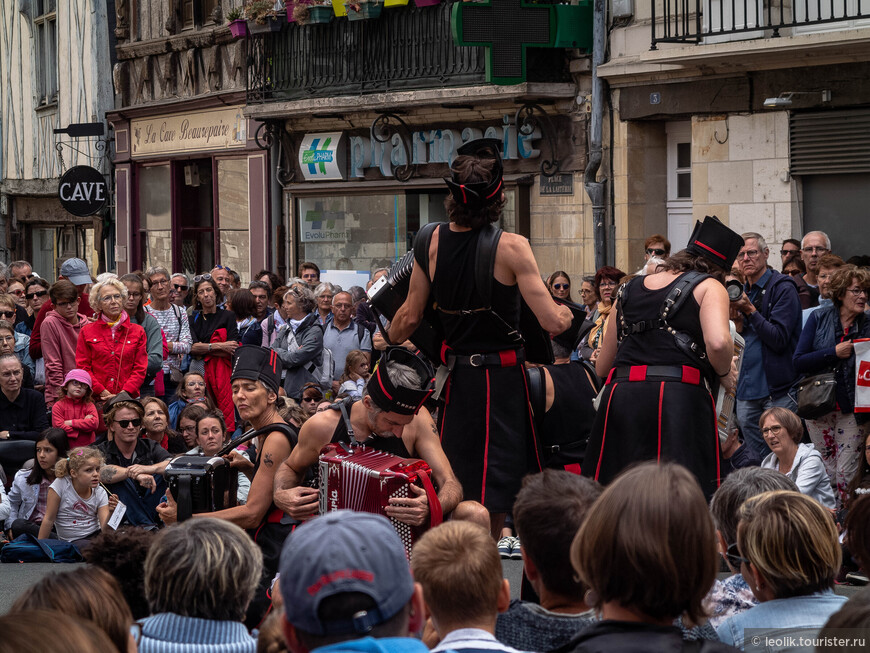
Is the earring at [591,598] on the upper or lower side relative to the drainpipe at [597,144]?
lower

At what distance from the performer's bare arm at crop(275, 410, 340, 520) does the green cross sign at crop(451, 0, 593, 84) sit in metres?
11.2

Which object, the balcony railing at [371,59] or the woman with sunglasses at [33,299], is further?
the balcony railing at [371,59]

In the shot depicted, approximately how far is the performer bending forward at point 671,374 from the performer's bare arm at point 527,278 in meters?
0.36

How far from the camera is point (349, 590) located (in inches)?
98.0

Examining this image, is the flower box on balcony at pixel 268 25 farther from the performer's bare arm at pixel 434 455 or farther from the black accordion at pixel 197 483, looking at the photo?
the performer's bare arm at pixel 434 455

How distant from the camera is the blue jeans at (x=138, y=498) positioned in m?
8.77

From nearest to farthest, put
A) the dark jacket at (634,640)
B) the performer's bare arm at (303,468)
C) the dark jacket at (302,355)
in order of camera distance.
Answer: the dark jacket at (634,640), the performer's bare arm at (303,468), the dark jacket at (302,355)

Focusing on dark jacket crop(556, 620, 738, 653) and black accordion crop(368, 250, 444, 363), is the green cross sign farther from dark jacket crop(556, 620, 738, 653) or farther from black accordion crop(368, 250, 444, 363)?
dark jacket crop(556, 620, 738, 653)

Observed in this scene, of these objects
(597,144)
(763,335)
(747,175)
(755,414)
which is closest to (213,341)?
(755,414)

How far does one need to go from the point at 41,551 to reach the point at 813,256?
6141mm

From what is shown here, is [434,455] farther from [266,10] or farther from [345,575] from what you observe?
[266,10]

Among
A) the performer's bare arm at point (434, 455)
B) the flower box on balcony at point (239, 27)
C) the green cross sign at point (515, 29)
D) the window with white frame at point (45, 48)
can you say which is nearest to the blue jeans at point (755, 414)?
the performer's bare arm at point (434, 455)

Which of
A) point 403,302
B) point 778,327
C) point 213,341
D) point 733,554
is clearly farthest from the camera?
point 213,341

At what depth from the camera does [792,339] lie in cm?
902
